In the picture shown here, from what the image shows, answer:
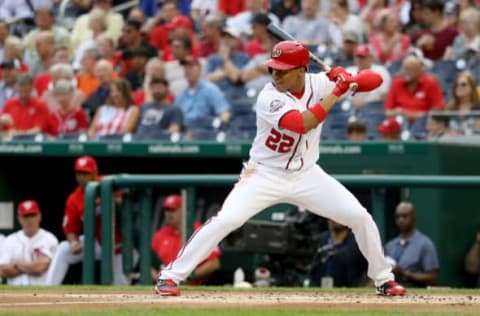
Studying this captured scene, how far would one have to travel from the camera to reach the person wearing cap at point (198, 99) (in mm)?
13470

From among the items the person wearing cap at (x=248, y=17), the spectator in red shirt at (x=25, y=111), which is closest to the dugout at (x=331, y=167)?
the spectator in red shirt at (x=25, y=111)

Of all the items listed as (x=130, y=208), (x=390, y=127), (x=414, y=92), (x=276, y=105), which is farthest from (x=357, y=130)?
(x=276, y=105)

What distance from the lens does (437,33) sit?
14008mm

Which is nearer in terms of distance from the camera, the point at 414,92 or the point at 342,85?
the point at 342,85

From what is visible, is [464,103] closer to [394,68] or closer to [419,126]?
[419,126]

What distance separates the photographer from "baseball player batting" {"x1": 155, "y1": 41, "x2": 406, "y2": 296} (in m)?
8.28

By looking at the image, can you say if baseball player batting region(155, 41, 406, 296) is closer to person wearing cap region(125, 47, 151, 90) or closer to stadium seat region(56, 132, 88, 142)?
stadium seat region(56, 132, 88, 142)

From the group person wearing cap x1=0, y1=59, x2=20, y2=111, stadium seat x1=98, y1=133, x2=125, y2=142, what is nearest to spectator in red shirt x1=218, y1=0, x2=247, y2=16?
person wearing cap x1=0, y1=59, x2=20, y2=111

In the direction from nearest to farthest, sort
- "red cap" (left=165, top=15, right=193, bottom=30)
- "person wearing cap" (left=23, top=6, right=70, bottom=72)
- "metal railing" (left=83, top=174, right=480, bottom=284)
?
"metal railing" (left=83, top=174, right=480, bottom=284) → "red cap" (left=165, top=15, right=193, bottom=30) → "person wearing cap" (left=23, top=6, right=70, bottom=72)

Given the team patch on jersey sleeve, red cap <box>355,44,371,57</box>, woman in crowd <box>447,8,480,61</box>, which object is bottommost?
the team patch on jersey sleeve

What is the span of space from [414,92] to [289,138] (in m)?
4.60

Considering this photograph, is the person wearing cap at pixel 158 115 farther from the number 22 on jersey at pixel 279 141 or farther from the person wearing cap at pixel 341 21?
the number 22 on jersey at pixel 279 141

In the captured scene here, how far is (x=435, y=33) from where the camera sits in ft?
46.1

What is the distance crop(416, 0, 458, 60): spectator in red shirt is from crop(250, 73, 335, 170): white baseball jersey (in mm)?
5619
